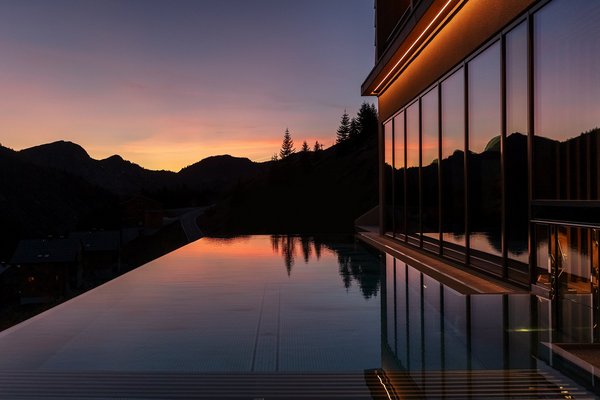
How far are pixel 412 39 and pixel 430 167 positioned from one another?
2.68 metres

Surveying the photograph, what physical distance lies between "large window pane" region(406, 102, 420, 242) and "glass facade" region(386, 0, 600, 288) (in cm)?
181

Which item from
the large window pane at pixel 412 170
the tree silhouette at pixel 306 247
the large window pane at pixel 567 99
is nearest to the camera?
the large window pane at pixel 567 99

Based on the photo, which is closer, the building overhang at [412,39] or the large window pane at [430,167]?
the building overhang at [412,39]

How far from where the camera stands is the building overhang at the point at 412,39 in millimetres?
9000

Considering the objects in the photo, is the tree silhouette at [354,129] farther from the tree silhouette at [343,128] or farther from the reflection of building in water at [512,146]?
the reflection of building in water at [512,146]

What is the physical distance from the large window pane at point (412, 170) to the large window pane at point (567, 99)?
6.38 m

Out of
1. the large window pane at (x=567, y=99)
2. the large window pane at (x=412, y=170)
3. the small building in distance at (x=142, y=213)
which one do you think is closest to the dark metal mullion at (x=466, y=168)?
the large window pane at (x=567, y=99)

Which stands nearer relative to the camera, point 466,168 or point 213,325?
point 213,325

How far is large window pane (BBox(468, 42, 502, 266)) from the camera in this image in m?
7.67

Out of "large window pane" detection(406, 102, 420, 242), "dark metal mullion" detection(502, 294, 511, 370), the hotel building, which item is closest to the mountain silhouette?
"large window pane" detection(406, 102, 420, 242)

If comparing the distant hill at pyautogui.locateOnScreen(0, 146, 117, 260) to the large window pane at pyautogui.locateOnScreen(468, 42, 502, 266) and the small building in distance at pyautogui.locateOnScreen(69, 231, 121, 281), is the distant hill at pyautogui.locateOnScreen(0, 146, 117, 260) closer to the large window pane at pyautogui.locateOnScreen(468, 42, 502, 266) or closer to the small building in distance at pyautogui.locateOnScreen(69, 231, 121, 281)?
the small building in distance at pyautogui.locateOnScreen(69, 231, 121, 281)

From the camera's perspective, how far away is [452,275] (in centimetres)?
859

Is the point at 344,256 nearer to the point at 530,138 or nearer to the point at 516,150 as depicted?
the point at 516,150

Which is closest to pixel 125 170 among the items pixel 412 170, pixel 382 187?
pixel 382 187
